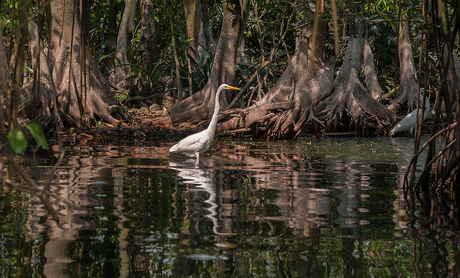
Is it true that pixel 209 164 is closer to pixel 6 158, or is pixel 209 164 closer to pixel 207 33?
pixel 6 158

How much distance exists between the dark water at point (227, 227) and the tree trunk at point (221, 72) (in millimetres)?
6838

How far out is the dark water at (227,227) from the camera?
2.16m

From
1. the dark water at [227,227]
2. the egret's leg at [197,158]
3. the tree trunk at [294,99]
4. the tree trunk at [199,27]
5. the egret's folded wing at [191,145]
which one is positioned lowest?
the dark water at [227,227]

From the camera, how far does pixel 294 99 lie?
36.1 feet

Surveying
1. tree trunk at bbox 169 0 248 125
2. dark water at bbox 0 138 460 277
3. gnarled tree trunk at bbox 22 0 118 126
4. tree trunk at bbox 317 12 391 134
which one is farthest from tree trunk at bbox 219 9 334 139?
dark water at bbox 0 138 460 277

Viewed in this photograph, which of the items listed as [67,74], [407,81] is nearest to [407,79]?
[407,81]

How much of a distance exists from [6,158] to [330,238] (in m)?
1.72

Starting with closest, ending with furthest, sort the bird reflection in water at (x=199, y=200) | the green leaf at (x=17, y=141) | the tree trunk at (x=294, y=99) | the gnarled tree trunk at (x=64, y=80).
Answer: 1. the green leaf at (x=17, y=141)
2. the bird reflection in water at (x=199, y=200)
3. the gnarled tree trunk at (x=64, y=80)
4. the tree trunk at (x=294, y=99)

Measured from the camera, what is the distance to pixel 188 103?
1238cm

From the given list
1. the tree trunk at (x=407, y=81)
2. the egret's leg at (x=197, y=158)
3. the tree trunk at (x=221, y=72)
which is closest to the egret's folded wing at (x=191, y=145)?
the egret's leg at (x=197, y=158)

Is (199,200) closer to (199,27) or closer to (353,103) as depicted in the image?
(353,103)

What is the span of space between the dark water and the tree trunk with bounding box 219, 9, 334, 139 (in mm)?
5553

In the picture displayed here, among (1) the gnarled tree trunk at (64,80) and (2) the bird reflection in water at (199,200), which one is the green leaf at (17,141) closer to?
(2) the bird reflection in water at (199,200)

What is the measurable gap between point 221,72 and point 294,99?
6.79 ft
